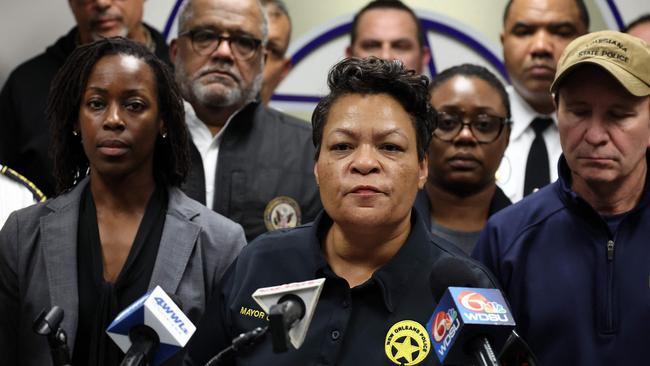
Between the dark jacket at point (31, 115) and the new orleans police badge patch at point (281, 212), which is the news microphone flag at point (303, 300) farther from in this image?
the dark jacket at point (31, 115)

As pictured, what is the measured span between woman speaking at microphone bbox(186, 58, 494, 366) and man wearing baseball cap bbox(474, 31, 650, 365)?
1.13ft

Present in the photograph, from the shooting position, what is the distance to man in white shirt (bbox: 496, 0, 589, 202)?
16.5ft

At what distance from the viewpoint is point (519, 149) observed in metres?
5.14

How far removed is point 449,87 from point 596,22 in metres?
1.72

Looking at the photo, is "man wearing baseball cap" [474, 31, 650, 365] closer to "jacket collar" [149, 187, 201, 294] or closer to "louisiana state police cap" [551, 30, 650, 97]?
"louisiana state police cap" [551, 30, 650, 97]

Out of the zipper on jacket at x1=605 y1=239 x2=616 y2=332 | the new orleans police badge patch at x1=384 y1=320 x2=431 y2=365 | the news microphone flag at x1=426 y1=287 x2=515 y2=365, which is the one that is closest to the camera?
the news microphone flag at x1=426 y1=287 x2=515 y2=365

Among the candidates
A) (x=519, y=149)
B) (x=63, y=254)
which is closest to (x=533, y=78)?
(x=519, y=149)

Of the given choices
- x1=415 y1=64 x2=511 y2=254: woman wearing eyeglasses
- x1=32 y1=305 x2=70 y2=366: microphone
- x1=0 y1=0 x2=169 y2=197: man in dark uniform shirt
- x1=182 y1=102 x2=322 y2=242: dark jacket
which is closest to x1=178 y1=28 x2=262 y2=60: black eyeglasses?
x1=182 y1=102 x2=322 y2=242: dark jacket

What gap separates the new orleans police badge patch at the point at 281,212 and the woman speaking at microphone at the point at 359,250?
1071mm

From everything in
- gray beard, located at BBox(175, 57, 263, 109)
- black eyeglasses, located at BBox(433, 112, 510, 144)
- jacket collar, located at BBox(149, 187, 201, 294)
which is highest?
gray beard, located at BBox(175, 57, 263, 109)

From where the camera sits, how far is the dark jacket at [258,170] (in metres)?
4.64

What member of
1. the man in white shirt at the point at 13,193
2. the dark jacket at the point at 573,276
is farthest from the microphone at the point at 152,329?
the man in white shirt at the point at 13,193

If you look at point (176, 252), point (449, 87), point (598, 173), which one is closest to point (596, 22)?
point (449, 87)

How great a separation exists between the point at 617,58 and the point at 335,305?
122 cm
